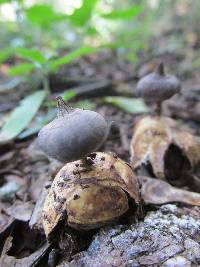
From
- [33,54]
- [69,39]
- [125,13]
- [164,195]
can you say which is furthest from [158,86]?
[69,39]

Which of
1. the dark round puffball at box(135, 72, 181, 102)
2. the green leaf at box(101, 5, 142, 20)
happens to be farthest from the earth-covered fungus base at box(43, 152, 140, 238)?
the green leaf at box(101, 5, 142, 20)

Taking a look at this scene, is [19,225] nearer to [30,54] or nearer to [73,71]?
[30,54]

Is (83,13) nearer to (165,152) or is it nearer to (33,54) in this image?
(33,54)

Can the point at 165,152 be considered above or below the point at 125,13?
below

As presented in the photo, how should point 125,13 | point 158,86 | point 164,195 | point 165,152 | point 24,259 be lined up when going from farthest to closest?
point 125,13 → point 165,152 → point 158,86 → point 164,195 → point 24,259

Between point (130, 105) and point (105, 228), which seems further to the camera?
point (130, 105)

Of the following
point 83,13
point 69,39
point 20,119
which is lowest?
point 69,39
